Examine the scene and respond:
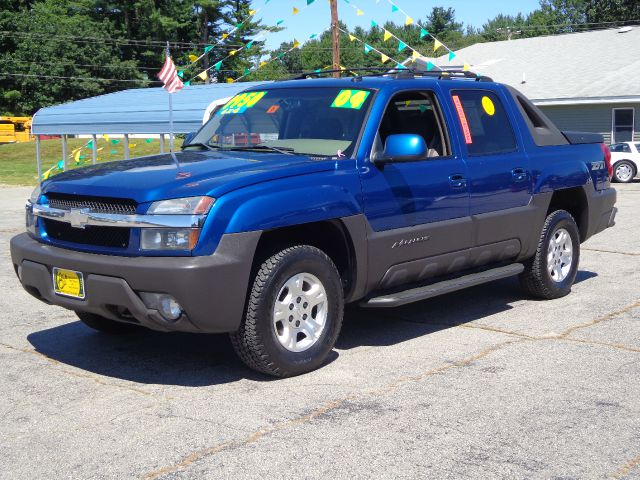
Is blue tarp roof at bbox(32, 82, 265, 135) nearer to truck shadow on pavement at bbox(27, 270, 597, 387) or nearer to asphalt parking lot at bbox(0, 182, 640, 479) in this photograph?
truck shadow on pavement at bbox(27, 270, 597, 387)

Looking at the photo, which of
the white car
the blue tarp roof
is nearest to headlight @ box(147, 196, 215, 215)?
the blue tarp roof

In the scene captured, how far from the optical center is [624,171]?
83.3ft

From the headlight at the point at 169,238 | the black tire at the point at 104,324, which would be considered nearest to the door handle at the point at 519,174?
the headlight at the point at 169,238

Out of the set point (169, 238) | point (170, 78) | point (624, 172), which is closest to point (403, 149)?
point (169, 238)

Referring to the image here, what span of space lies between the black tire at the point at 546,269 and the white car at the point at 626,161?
18554 mm

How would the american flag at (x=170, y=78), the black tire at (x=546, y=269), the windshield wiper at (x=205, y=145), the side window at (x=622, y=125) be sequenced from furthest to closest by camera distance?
the side window at (x=622, y=125)
the american flag at (x=170, y=78)
the black tire at (x=546, y=269)
the windshield wiper at (x=205, y=145)

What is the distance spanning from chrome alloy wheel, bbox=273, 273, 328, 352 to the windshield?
97 centimetres

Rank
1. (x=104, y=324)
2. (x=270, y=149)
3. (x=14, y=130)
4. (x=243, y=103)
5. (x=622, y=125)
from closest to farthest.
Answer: (x=270, y=149) → (x=104, y=324) → (x=243, y=103) → (x=622, y=125) → (x=14, y=130)

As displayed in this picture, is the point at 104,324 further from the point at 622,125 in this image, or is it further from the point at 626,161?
the point at 622,125

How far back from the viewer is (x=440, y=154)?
6582 millimetres

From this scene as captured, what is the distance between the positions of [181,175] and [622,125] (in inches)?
1091

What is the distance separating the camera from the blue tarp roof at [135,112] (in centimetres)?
1766

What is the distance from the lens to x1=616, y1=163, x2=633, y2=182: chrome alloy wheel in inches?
995

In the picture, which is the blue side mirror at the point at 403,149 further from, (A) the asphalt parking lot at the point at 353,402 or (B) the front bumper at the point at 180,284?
(A) the asphalt parking lot at the point at 353,402
